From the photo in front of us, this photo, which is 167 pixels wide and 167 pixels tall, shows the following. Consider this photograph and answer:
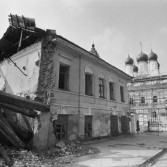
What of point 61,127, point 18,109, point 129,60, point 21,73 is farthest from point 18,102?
point 129,60

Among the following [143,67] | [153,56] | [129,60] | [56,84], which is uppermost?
[129,60]

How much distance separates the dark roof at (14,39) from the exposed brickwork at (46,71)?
2.13 ft

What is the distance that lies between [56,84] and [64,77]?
129cm

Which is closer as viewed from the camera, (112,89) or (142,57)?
(112,89)

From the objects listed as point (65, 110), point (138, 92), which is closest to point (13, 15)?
point (65, 110)

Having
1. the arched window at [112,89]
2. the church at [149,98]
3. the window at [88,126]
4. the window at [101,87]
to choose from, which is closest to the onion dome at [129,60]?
the church at [149,98]

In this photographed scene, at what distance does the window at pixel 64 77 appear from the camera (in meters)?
10.6

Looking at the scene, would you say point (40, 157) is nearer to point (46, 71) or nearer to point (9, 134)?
point (9, 134)

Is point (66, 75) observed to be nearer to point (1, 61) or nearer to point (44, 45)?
point (44, 45)

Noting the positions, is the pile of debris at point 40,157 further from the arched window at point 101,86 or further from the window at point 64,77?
the arched window at point 101,86

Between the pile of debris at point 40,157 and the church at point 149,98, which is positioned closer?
the pile of debris at point 40,157

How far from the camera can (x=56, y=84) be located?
959cm

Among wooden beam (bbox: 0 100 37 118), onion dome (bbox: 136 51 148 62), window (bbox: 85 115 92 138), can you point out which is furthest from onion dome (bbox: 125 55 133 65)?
wooden beam (bbox: 0 100 37 118)

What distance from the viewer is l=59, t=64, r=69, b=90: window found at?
1058 cm
